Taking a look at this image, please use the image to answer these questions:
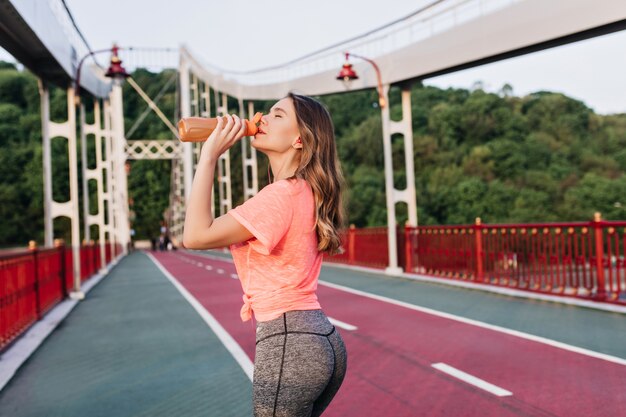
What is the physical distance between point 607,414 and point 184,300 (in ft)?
30.9

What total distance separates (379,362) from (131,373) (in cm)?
→ 230

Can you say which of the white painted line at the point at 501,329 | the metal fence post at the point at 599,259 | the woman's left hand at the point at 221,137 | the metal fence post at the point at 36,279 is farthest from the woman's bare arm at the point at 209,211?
the metal fence post at the point at 36,279

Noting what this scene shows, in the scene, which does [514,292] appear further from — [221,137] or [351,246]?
[221,137]

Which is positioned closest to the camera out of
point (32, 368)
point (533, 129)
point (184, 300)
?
point (32, 368)

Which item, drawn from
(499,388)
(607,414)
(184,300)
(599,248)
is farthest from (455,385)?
(184,300)

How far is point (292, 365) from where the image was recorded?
5.94ft

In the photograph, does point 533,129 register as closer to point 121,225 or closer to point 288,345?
point 121,225

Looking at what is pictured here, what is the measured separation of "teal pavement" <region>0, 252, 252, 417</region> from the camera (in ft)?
16.4

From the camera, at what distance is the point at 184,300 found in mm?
12758

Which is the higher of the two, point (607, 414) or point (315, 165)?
point (315, 165)

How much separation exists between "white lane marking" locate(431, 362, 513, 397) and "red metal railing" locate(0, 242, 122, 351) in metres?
4.86

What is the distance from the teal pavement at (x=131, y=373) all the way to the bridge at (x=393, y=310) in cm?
3

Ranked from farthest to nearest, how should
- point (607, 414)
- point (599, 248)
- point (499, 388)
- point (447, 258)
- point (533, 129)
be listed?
point (533, 129) → point (447, 258) → point (599, 248) → point (499, 388) → point (607, 414)

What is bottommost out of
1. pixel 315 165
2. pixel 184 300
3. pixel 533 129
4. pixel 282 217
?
pixel 184 300
